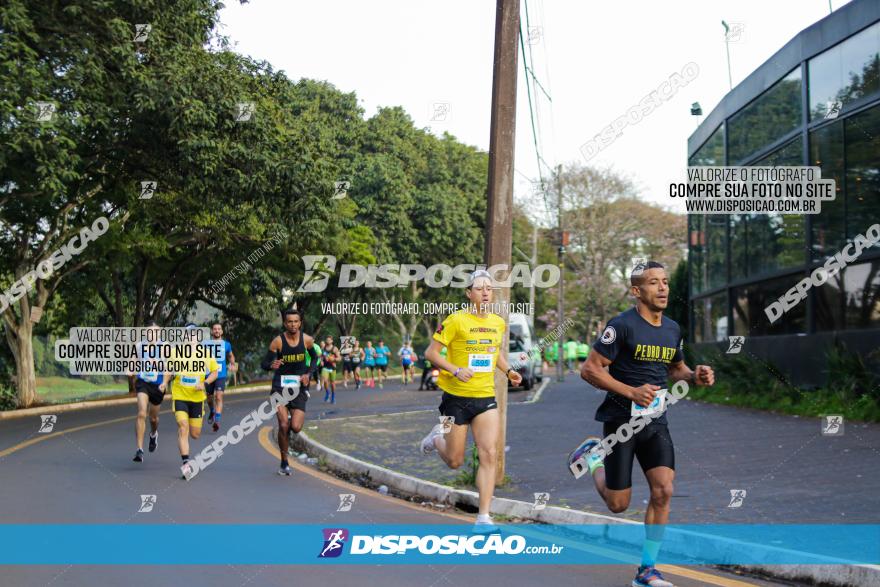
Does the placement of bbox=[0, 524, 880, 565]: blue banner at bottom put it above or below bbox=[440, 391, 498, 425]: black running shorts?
below

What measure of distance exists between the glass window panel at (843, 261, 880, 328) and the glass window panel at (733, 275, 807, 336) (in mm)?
1987

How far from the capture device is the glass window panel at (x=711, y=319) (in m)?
27.2

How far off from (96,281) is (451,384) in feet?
87.9

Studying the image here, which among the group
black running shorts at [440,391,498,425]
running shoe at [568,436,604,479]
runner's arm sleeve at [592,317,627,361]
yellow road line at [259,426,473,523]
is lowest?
yellow road line at [259,426,473,523]

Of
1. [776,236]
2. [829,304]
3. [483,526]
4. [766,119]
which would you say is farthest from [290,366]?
[766,119]

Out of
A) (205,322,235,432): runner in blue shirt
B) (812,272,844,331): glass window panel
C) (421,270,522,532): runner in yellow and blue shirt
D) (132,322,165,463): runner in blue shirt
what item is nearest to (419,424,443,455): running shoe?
(421,270,522,532): runner in yellow and blue shirt

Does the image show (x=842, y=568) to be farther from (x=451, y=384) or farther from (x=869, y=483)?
(x=869, y=483)

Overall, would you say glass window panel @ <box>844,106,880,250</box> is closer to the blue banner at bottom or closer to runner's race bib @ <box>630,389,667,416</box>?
the blue banner at bottom

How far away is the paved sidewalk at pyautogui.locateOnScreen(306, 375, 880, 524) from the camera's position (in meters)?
9.17

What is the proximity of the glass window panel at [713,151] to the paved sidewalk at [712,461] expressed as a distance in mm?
8452

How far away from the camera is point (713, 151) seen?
28.5 meters

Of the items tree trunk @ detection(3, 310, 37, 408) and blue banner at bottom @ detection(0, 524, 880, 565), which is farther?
tree trunk @ detection(3, 310, 37, 408)

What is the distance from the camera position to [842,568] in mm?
6426

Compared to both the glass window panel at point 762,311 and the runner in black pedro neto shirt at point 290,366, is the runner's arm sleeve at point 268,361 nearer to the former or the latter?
the runner in black pedro neto shirt at point 290,366
